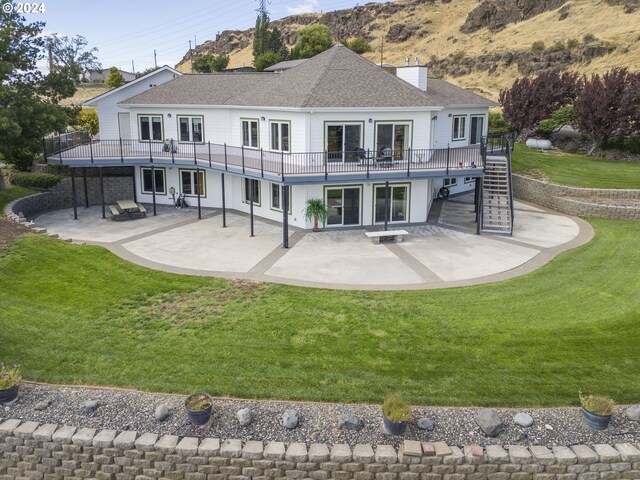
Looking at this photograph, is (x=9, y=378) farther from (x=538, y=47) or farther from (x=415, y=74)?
(x=538, y=47)

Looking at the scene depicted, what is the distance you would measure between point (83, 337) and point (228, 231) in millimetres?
11062

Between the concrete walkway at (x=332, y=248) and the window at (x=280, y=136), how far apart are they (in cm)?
363

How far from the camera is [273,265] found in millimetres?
18750

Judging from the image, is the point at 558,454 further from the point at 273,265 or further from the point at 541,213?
the point at 541,213

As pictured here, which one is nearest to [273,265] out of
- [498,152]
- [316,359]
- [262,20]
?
[316,359]

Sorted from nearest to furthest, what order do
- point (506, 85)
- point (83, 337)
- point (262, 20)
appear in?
point (83, 337), point (506, 85), point (262, 20)

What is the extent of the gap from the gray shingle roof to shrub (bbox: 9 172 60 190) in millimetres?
5621

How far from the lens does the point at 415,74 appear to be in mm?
27141

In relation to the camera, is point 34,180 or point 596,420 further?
point 34,180

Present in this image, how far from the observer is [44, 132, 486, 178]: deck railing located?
22.1m

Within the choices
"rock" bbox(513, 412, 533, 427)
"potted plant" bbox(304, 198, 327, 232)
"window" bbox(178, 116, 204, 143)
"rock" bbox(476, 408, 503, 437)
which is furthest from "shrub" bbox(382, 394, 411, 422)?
"window" bbox(178, 116, 204, 143)

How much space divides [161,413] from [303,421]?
2669 millimetres

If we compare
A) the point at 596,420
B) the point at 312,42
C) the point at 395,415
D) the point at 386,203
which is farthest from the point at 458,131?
the point at 312,42

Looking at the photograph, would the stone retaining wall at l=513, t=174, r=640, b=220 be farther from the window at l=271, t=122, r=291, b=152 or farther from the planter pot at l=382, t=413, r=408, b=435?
the planter pot at l=382, t=413, r=408, b=435
